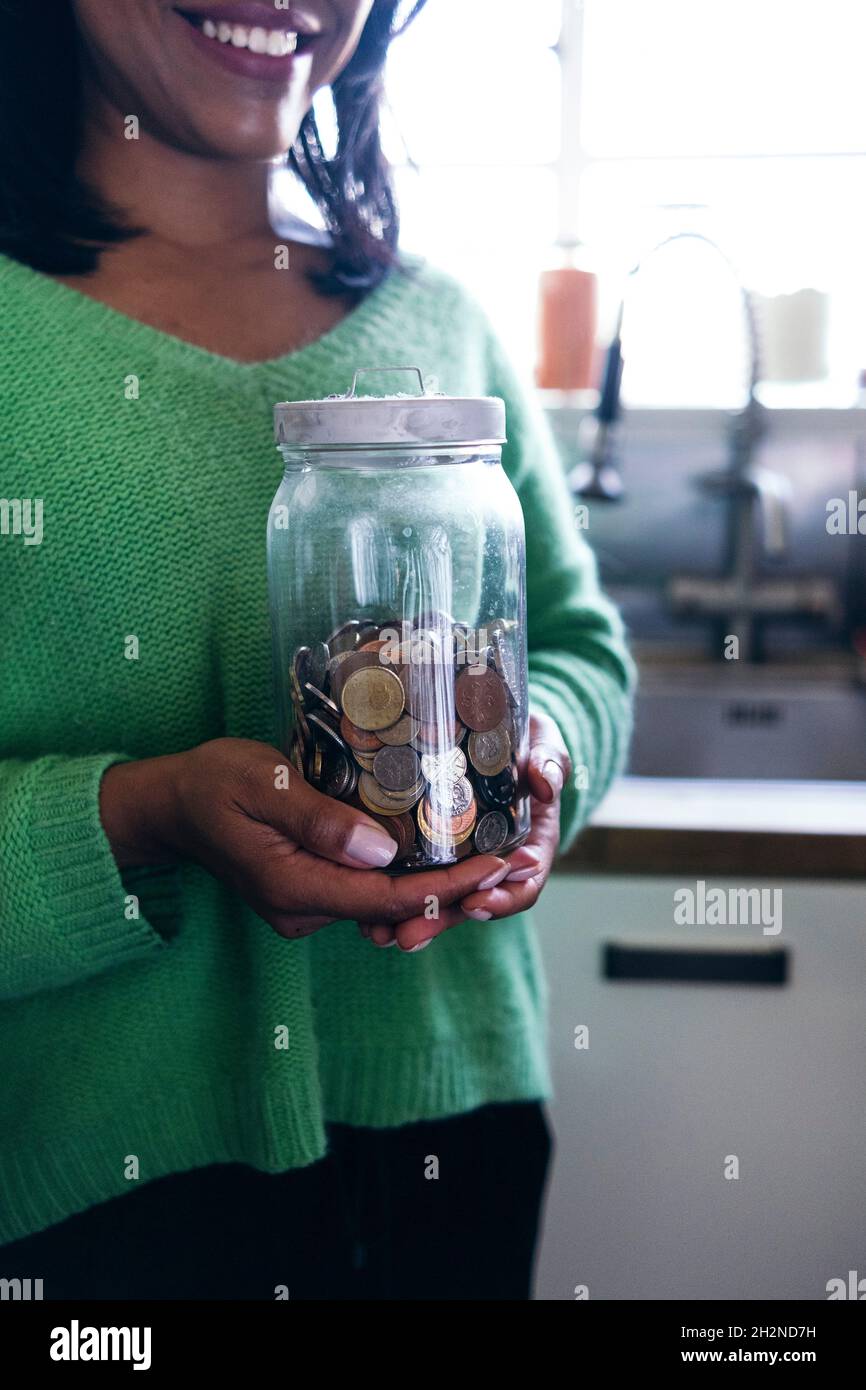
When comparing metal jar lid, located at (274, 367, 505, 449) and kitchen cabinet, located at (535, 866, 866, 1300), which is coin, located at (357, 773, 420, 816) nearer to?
metal jar lid, located at (274, 367, 505, 449)

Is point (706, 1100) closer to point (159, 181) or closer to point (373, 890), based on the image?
point (373, 890)

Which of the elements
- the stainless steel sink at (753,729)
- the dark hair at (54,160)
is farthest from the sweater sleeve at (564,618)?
the stainless steel sink at (753,729)

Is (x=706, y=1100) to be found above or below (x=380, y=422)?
below

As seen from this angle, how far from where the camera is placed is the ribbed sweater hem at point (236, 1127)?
65cm

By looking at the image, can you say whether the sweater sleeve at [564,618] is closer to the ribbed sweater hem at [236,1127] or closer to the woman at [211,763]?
the woman at [211,763]

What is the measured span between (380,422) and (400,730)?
133 mm

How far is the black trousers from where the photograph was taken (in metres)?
0.67

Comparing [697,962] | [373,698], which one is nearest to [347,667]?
[373,698]

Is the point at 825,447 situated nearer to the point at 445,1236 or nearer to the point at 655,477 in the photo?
the point at 655,477

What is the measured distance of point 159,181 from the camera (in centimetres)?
68

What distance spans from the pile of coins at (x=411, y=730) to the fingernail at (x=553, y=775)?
0.11 ft

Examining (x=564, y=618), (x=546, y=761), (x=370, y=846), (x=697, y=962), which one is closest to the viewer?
(x=370, y=846)

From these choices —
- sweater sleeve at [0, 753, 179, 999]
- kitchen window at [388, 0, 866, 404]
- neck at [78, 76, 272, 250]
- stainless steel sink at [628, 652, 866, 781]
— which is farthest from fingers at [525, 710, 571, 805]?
kitchen window at [388, 0, 866, 404]
